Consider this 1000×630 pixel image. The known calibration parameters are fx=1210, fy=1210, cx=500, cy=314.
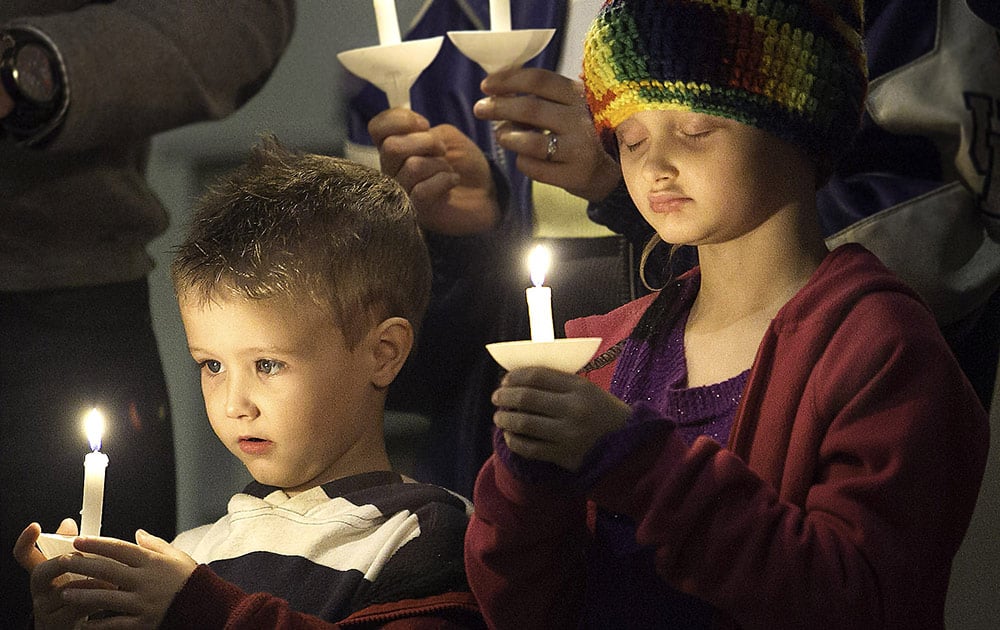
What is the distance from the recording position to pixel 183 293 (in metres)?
1.22

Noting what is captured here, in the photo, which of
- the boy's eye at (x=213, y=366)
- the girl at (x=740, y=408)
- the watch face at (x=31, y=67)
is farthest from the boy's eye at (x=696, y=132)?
the watch face at (x=31, y=67)

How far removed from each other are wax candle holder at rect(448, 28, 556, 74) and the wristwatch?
1.47 ft

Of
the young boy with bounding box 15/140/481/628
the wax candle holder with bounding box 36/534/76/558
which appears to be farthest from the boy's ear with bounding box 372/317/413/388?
the wax candle holder with bounding box 36/534/76/558

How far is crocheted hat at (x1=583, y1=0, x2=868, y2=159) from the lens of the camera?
910mm

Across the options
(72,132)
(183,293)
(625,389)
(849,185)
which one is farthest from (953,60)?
(72,132)

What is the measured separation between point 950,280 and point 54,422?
102cm

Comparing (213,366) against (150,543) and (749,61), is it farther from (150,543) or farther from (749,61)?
(749,61)

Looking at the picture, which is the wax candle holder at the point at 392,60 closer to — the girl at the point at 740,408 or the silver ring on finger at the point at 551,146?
the silver ring on finger at the point at 551,146

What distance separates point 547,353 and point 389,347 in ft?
1.45

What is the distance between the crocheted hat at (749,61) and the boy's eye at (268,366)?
0.44m

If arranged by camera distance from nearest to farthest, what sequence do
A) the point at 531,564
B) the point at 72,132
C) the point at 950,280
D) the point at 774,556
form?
1. the point at 774,556
2. the point at 531,564
3. the point at 950,280
4. the point at 72,132

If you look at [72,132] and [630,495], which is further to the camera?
[72,132]

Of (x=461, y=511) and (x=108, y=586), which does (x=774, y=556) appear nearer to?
(x=461, y=511)

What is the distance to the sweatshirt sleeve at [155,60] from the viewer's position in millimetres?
1330
